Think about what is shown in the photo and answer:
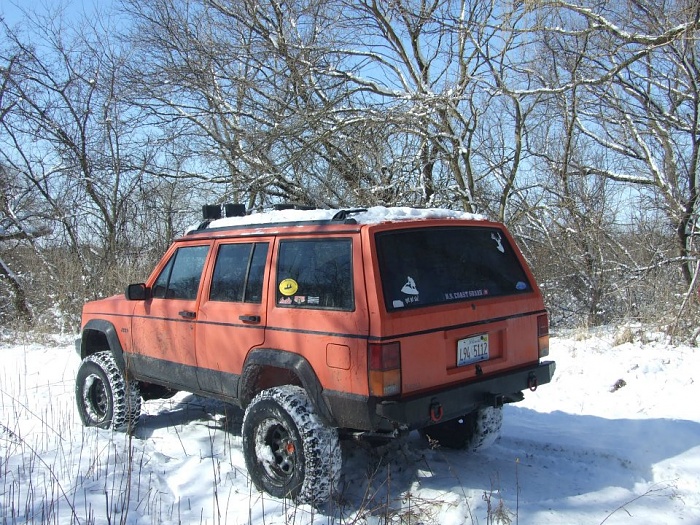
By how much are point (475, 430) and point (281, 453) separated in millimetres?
1556

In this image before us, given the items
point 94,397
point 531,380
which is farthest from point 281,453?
point 94,397

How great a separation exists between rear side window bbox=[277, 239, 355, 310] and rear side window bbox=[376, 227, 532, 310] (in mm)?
249

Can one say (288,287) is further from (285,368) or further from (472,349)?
(472,349)

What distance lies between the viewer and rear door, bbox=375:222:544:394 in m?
3.39

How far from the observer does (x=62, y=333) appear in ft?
37.1

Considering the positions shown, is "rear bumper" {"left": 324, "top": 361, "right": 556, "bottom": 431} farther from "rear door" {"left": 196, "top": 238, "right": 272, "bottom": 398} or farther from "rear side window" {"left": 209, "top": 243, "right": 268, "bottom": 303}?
"rear side window" {"left": 209, "top": 243, "right": 268, "bottom": 303}

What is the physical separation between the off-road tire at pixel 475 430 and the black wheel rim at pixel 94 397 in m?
3.02

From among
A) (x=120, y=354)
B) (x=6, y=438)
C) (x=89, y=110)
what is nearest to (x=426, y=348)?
(x=120, y=354)

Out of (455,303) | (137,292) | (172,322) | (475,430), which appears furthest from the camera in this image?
(137,292)

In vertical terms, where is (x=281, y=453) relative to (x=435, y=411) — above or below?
below

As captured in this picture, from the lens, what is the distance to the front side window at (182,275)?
466 cm

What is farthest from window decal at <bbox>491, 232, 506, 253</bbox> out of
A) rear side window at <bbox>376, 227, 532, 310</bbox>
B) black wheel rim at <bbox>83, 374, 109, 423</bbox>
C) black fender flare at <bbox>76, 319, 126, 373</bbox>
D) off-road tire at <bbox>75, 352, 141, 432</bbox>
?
black wheel rim at <bbox>83, 374, 109, 423</bbox>

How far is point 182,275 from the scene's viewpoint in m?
4.80

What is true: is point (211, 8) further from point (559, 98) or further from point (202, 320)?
point (202, 320)
